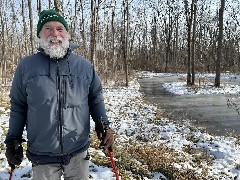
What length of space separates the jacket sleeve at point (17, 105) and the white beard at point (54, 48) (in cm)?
27

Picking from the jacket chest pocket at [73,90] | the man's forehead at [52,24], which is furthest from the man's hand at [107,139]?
the man's forehead at [52,24]

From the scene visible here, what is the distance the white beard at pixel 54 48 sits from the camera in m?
2.80

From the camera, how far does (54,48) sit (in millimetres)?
2801

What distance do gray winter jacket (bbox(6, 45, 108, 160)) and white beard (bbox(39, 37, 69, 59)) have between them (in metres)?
0.05

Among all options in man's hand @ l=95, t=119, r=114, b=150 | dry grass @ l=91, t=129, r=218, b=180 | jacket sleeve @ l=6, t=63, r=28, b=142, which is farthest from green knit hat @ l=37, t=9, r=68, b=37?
dry grass @ l=91, t=129, r=218, b=180

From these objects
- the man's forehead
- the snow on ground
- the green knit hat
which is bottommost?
the snow on ground

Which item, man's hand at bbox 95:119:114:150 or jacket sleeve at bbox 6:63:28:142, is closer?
jacket sleeve at bbox 6:63:28:142

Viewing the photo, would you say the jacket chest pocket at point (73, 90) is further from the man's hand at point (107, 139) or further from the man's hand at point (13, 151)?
the man's hand at point (13, 151)

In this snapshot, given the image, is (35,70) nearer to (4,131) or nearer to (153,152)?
(153,152)

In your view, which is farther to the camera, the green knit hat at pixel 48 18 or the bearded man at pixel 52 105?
the green knit hat at pixel 48 18

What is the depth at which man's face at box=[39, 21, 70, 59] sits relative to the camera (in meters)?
2.81

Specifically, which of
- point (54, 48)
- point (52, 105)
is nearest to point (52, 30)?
point (54, 48)

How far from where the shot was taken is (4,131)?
8102mm

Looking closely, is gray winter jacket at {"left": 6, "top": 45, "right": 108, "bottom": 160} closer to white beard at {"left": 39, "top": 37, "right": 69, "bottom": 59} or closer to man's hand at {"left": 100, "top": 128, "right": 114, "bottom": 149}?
white beard at {"left": 39, "top": 37, "right": 69, "bottom": 59}
